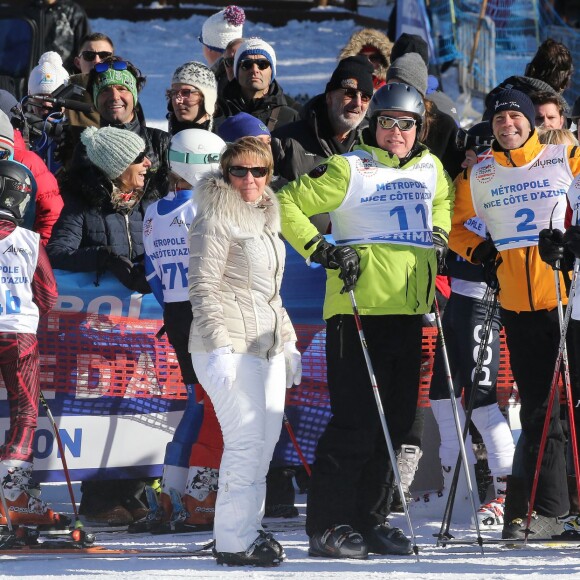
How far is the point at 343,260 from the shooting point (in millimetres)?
6527

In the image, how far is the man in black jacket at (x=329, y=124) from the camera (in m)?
8.09

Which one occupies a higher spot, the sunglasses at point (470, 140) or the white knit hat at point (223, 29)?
the white knit hat at point (223, 29)

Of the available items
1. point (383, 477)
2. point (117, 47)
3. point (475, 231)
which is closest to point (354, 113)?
point (475, 231)

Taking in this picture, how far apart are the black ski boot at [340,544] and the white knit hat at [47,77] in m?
4.49

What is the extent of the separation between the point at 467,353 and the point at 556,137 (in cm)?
125

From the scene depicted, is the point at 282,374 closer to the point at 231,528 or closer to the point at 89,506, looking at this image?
the point at 231,528

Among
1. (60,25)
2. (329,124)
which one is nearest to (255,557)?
(329,124)

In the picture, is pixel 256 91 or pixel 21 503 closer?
pixel 21 503

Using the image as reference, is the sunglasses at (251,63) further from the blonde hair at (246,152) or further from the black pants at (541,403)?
the black pants at (541,403)

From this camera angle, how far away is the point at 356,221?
6.75 meters

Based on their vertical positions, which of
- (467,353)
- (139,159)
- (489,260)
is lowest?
(467,353)

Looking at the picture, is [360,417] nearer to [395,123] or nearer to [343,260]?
[343,260]

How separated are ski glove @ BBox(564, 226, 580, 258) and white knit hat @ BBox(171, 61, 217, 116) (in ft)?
9.89

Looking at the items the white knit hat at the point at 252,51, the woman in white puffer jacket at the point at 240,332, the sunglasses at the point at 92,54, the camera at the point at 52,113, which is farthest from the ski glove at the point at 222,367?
the sunglasses at the point at 92,54
